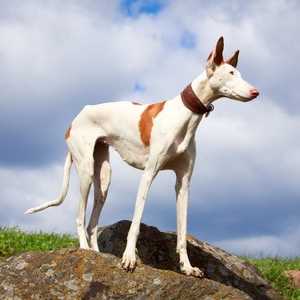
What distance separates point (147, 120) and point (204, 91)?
0.74 m

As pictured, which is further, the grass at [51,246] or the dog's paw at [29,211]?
the grass at [51,246]

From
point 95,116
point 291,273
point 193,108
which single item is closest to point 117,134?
point 95,116

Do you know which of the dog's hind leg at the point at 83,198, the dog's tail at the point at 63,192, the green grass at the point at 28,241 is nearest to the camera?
the dog's hind leg at the point at 83,198

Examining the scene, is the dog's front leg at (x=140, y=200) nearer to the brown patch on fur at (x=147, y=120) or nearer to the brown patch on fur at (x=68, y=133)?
the brown patch on fur at (x=147, y=120)

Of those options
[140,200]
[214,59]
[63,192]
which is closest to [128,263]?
[140,200]

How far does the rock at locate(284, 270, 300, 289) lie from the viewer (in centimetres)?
1272

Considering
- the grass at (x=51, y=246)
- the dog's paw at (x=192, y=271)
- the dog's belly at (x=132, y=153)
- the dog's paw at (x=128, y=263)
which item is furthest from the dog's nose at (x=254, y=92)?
the grass at (x=51, y=246)

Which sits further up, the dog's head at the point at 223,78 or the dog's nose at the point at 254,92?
the dog's head at the point at 223,78

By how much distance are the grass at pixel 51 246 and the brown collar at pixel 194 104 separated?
4.94 meters

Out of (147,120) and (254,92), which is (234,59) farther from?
(147,120)

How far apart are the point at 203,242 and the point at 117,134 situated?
2615 millimetres

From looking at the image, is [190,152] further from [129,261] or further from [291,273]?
[291,273]

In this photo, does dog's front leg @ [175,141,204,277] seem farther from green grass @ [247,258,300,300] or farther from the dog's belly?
green grass @ [247,258,300,300]

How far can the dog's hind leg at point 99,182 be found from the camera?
28.0 ft
